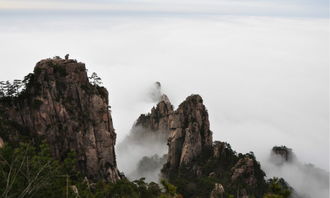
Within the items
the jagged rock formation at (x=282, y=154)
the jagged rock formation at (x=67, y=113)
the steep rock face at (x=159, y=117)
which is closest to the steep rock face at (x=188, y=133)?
the steep rock face at (x=159, y=117)

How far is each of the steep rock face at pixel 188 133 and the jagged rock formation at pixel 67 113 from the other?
2471 cm

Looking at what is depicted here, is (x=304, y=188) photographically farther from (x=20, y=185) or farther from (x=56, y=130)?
(x=20, y=185)

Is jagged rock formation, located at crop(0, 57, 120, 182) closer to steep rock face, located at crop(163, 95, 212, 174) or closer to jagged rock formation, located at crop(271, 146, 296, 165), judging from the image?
steep rock face, located at crop(163, 95, 212, 174)

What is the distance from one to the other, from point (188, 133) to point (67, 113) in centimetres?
3328

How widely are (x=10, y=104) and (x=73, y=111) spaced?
9340mm

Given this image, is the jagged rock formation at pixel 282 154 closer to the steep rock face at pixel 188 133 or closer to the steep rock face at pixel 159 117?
the steep rock face at pixel 159 117

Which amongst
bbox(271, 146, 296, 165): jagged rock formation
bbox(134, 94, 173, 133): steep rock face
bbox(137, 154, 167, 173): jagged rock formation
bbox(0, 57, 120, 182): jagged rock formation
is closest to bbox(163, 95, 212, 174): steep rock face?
bbox(137, 154, 167, 173): jagged rock formation

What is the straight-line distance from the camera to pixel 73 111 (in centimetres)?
6275

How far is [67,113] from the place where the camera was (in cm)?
6197

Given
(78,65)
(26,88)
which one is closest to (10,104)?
(26,88)

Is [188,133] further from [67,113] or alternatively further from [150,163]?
[67,113]

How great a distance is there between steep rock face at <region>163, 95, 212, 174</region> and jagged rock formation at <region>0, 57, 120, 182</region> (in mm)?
24714

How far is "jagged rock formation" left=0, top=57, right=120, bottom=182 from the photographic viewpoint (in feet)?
197

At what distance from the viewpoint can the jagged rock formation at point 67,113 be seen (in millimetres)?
60056
